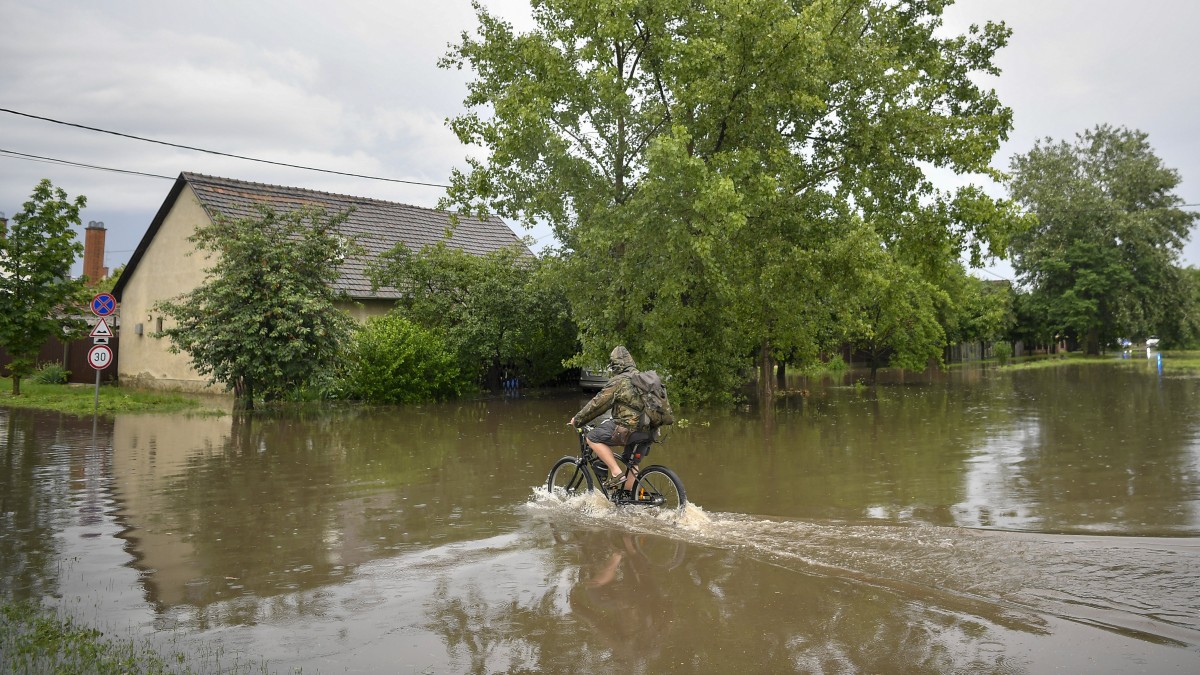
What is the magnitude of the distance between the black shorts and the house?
17.9 meters

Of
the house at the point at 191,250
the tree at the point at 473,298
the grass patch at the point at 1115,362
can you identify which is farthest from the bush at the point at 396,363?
the grass patch at the point at 1115,362

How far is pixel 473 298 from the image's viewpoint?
26844mm

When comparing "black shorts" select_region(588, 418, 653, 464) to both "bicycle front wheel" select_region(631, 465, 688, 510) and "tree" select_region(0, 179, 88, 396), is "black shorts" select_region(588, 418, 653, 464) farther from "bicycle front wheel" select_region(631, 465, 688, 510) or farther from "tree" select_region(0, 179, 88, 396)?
"tree" select_region(0, 179, 88, 396)

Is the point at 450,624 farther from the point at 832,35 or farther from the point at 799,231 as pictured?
the point at 832,35

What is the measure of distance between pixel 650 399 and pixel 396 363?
1588 cm

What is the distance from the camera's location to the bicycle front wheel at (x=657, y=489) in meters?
8.88

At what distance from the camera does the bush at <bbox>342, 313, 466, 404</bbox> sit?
23.7 meters

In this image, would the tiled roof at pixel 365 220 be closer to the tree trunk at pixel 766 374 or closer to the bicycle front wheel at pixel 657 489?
the tree trunk at pixel 766 374

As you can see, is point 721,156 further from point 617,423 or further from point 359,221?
point 359,221

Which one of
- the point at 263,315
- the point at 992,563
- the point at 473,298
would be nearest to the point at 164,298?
the point at 263,315

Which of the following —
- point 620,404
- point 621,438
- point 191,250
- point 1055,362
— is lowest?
point 621,438

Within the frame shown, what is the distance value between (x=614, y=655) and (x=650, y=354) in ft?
50.7

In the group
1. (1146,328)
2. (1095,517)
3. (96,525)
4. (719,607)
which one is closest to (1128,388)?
(1095,517)

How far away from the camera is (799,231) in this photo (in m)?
21.4
